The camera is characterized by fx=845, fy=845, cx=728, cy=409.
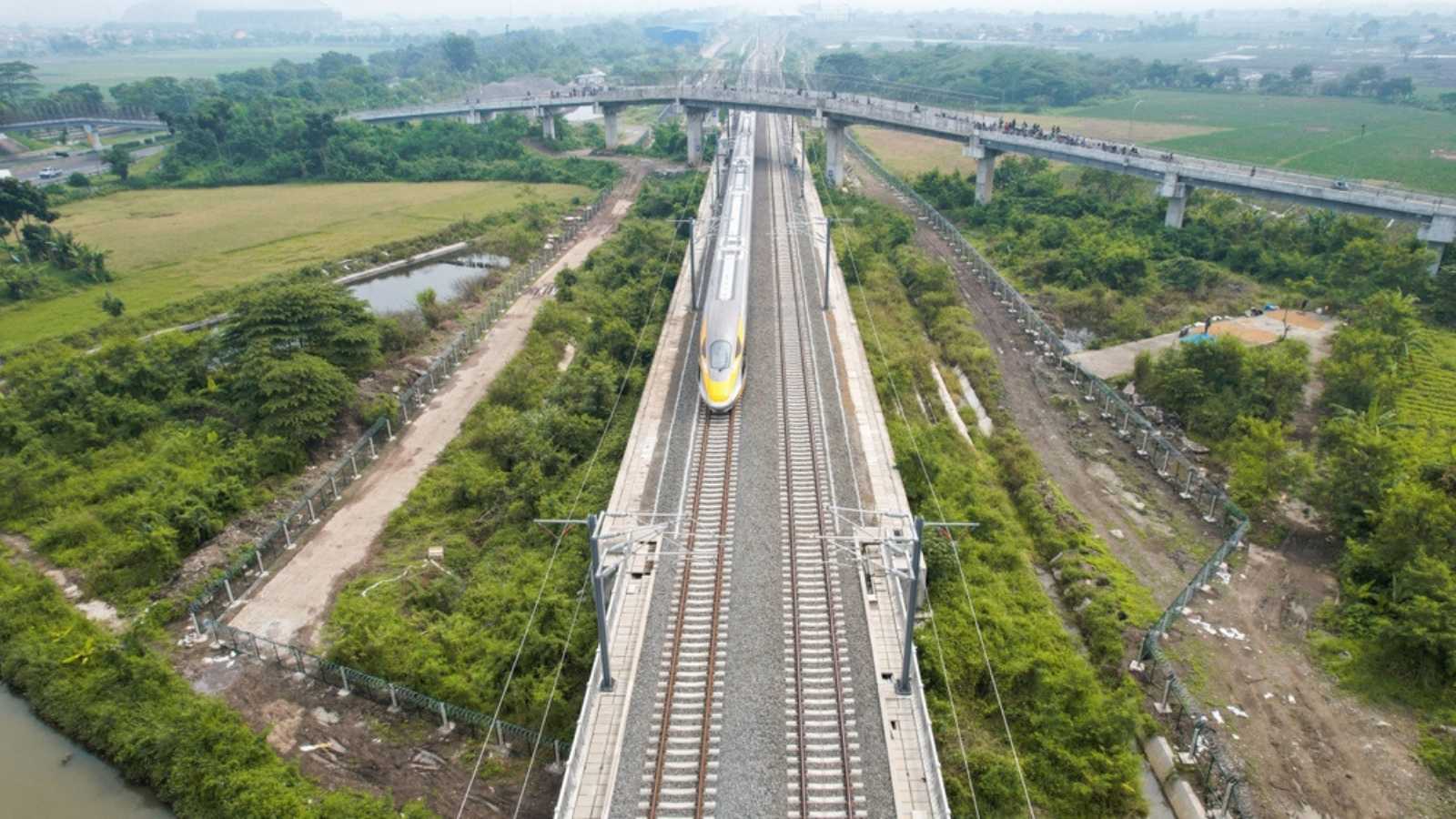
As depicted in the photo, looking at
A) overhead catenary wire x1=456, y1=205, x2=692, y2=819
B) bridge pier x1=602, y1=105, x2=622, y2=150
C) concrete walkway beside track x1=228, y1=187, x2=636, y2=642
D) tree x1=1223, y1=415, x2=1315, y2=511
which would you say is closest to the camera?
overhead catenary wire x1=456, y1=205, x2=692, y2=819

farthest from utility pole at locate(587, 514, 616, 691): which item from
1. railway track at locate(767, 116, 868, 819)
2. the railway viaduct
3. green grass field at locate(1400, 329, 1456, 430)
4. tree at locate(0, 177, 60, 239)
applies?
tree at locate(0, 177, 60, 239)

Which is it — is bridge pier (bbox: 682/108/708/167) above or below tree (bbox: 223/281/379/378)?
above

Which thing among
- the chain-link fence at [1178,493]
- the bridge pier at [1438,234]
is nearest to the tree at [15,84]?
the chain-link fence at [1178,493]

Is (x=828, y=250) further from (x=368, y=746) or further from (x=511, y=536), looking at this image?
(x=368, y=746)

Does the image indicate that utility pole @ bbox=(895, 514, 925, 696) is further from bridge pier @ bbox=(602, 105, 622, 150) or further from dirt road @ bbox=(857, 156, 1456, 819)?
bridge pier @ bbox=(602, 105, 622, 150)

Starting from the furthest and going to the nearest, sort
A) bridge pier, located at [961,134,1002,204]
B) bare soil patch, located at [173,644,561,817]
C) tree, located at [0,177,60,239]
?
bridge pier, located at [961,134,1002,204] → tree, located at [0,177,60,239] → bare soil patch, located at [173,644,561,817]

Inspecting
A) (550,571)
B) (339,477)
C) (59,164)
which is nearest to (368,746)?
(550,571)
